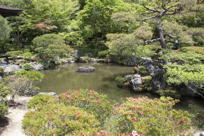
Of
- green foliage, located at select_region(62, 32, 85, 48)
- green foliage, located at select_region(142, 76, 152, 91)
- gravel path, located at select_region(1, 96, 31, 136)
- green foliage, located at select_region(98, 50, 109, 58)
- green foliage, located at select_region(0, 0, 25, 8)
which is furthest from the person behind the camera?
green foliage, located at select_region(0, 0, 25, 8)

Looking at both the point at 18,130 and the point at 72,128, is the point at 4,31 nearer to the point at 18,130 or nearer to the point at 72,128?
the point at 18,130

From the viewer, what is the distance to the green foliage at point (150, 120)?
2.94m

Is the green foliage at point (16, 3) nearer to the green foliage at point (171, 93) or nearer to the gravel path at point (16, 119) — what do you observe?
the gravel path at point (16, 119)

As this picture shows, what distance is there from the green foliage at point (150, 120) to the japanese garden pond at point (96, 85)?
2820mm

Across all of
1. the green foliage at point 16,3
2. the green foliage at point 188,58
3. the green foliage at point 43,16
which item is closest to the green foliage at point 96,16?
the green foliage at point 43,16

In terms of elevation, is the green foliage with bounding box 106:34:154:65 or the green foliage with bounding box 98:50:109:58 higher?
the green foliage with bounding box 106:34:154:65

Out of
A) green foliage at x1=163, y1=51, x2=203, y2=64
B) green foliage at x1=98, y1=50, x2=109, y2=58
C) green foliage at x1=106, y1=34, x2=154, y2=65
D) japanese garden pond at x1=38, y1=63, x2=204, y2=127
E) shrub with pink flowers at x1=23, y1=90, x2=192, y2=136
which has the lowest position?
japanese garden pond at x1=38, y1=63, x2=204, y2=127

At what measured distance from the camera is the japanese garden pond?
6.70 m

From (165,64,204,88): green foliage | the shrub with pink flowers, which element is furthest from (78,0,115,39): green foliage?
the shrub with pink flowers

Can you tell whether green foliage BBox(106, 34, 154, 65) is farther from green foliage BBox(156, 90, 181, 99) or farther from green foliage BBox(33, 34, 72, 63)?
green foliage BBox(33, 34, 72, 63)

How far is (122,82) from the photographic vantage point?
29.3ft

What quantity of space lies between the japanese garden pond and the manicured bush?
396 centimetres

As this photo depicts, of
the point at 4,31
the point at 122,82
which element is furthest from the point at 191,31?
the point at 4,31

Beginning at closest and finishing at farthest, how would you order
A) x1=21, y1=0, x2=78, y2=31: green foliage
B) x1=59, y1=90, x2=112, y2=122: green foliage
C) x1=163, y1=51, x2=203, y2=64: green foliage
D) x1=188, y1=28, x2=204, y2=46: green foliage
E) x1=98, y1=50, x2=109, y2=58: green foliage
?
x1=59, y1=90, x2=112, y2=122: green foliage
x1=163, y1=51, x2=203, y2=64: green foliage
x1=188, y1=28, x2=204, y2=46: green foliage
x1=98, y1=50, x2=109, y2=58: green foliage
x1=21, y1=0, x2=78, y2=31: green foliage
